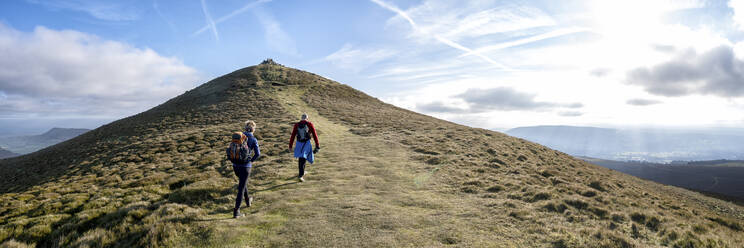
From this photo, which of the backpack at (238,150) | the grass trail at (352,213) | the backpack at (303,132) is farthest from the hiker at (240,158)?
the backpack at (303,132)

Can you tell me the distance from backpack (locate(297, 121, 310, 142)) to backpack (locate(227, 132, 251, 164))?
3439 mm

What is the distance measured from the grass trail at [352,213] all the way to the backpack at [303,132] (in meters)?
1.96

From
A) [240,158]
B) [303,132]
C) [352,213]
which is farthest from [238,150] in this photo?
[352,213]

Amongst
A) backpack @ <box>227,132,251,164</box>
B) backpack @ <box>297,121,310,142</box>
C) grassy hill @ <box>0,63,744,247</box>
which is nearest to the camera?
grassy hill @ <box>0,63,744,247</box>

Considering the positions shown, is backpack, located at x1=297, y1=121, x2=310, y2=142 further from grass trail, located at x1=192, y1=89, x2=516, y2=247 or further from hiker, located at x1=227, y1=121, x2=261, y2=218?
hiker, located at x1=227, y1=121, x2=261, y2=218

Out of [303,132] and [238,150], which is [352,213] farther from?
[303,132]

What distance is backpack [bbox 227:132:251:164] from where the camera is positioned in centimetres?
820

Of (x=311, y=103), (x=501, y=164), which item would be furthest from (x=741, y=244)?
(x=311, y=103)

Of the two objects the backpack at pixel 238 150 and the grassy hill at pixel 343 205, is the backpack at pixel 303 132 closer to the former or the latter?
the grassy hill at pixel 343 205

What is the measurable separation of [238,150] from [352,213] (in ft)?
13.2

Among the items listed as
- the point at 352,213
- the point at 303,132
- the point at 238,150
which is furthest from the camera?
the point at 303,132

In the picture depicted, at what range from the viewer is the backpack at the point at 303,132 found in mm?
11758

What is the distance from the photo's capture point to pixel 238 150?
8.24 meters

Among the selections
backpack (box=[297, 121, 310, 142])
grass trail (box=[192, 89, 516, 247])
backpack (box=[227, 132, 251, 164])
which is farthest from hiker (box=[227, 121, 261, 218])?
backpack (box=[297, 121, 310, 142])
